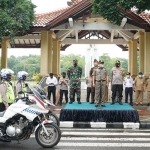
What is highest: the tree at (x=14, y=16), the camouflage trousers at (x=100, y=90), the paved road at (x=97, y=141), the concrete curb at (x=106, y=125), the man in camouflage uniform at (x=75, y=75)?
the tree at (x=14, y=16)

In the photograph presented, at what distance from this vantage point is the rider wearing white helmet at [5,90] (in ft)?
23.8

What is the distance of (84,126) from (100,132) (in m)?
1.06

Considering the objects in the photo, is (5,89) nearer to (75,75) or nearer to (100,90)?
(100,90)

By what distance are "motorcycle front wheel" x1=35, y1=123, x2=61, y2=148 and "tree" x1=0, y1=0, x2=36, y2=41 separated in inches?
376

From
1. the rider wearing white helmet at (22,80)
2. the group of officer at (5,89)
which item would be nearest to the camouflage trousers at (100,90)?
the rider wearing white helmet at (22,80)

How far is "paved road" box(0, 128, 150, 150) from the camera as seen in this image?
6.65 m

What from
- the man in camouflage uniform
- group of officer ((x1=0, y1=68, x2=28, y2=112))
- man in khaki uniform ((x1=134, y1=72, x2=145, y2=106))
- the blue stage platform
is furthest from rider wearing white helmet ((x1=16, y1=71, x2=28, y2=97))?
man in khaki uniform ((x1=134, y1=72, x2=145, y2=106))

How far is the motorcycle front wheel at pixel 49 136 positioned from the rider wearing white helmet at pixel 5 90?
4.10 feet

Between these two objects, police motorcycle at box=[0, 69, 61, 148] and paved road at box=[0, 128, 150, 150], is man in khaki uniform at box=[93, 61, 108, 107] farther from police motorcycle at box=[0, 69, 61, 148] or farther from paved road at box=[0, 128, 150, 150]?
police motorcycle at box=[0, 69, 61, 148]

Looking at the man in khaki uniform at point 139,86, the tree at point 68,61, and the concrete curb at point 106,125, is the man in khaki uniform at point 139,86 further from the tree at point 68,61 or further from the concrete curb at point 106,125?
the tree at point 68,61

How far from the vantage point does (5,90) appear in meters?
7.29

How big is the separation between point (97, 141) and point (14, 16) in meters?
11.1

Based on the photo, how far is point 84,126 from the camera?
9539 mm

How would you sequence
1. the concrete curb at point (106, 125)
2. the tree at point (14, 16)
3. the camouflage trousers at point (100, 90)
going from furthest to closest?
1. the tree at point (14, 16)
2. the camouflage trousers at point (100, 90)
3. the concrete curb at point (106, 125)
